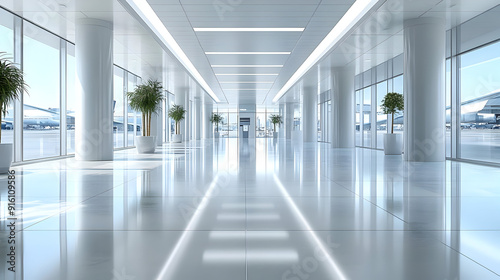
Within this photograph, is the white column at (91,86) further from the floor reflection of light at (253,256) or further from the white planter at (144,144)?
the floor reflection of light at (253,256)

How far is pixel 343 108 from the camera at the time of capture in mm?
22406

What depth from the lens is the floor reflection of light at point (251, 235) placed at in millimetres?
3859

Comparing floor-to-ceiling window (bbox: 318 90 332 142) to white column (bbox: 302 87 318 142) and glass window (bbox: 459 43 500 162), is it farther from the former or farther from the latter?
glass window (bbox: 459 43 500 162)

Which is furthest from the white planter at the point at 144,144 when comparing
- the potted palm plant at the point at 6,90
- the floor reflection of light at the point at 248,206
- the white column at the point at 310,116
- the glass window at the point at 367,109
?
the white column at the point at 310,116

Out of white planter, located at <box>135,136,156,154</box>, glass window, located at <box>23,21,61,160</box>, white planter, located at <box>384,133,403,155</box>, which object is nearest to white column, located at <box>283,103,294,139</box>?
white planter, located at <box>384,133,403,155</box>

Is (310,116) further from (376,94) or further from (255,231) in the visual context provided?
(255,231)

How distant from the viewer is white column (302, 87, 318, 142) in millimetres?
33128

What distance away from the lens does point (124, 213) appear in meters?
4.91

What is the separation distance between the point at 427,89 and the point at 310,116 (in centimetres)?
2098

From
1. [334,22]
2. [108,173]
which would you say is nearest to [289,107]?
[334,22]

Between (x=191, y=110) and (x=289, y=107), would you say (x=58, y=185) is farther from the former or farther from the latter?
(x=289, y=107)

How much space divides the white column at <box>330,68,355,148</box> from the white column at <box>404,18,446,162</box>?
30.3 feet

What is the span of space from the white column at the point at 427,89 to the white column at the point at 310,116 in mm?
19429

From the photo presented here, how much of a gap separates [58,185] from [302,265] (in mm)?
5921
